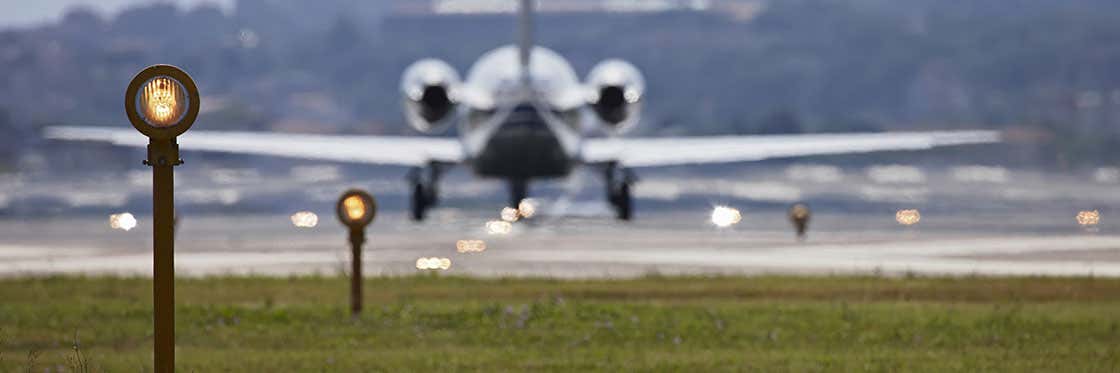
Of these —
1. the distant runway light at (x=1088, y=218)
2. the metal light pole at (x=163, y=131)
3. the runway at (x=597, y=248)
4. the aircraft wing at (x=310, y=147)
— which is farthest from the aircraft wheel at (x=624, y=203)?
the metal light pole at (x=163, y=131)

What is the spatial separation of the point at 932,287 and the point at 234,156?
110 metres

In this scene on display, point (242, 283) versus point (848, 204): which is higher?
point (848, 204)

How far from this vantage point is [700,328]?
19.1 m

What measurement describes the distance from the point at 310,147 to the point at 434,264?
2688cm

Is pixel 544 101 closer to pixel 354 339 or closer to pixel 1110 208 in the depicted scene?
pixel 1110 208

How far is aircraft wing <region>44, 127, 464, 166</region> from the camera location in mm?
57125

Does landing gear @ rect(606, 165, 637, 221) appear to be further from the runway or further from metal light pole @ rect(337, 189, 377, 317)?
metal light pole @ rect(337, 189, 377, 317)

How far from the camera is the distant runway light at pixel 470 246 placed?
127ft

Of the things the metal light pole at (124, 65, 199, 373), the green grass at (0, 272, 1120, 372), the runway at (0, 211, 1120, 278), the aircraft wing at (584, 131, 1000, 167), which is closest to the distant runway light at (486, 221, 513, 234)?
the runway at (0, 211, 1120, 278)

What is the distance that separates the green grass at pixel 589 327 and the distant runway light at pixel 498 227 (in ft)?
71.4

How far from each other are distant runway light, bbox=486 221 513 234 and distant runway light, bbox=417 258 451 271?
11.4 meters

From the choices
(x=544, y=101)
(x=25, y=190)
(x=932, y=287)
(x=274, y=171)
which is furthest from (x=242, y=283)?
(x=274, y=171)

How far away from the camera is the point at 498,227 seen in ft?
164

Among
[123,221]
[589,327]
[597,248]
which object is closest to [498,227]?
[123,221]
